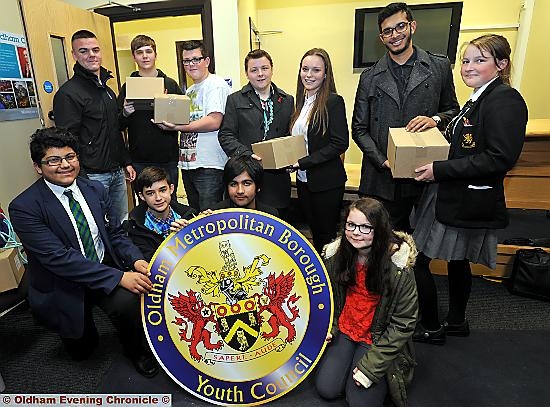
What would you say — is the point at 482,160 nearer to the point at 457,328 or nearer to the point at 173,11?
the point at 457,328

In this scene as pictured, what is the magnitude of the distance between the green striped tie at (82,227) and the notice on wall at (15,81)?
1.43 m

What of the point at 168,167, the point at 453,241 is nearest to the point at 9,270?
the point at 168,167

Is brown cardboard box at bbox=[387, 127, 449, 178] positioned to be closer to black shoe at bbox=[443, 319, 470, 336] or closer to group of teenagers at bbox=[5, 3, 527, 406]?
group of teenagers at bbox=[5, 3, 527, 406]

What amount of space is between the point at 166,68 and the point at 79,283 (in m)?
4.08

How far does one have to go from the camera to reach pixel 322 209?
2.18 m

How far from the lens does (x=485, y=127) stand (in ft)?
5.26

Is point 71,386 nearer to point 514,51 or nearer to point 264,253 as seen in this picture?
point 264,253

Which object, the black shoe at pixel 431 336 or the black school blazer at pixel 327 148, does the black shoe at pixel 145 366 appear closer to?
the black school blazer at pixel 327 148

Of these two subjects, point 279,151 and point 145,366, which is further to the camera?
point 279,151

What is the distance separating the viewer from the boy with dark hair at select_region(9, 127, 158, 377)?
64.8 inches

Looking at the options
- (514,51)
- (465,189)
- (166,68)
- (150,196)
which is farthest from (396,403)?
(166,68)

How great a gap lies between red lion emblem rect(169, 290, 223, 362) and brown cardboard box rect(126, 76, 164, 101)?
136 centimetres

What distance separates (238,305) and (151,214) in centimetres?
69

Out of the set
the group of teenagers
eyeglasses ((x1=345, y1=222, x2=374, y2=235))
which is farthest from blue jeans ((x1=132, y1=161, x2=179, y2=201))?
eyeglasses ((x1=345, y1=222, x2=374, y2=235))
